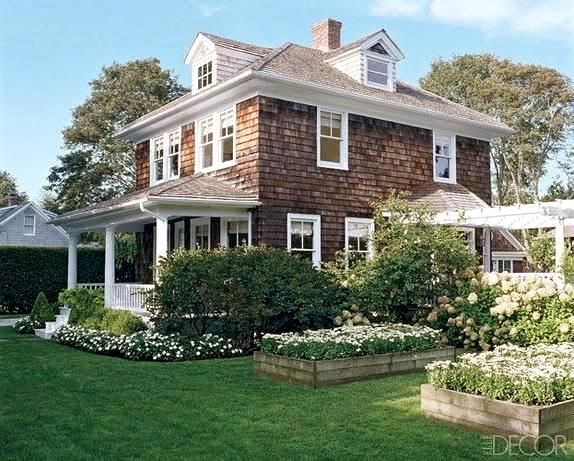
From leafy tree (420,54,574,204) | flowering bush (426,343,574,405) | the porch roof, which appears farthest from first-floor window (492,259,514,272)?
flowering bush (426,343,574,405)

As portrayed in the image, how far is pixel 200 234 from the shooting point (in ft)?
53.5

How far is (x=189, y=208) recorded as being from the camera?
43.7 feet

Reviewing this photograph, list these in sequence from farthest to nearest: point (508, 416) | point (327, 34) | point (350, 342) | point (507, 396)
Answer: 1. point (327, 34)
2. point (350, 342)
3. point (507, 396)
4. point (508, 416)

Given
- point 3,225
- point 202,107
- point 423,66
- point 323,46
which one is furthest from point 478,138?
point 3,225

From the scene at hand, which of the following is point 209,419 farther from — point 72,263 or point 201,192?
point 72,263

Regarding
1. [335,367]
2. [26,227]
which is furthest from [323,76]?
[26,227]

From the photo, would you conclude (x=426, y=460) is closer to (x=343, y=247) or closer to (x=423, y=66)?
(x=343, y=247)

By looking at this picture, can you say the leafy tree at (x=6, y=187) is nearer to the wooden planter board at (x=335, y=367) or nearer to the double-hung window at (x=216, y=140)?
the double-hung window at (x=216, y=140)

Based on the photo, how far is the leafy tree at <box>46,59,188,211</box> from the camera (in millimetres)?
32812

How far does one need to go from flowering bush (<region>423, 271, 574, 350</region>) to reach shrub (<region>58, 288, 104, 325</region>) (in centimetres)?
774

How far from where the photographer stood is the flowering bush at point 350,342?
8.05m

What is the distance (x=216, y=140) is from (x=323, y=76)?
3.10m

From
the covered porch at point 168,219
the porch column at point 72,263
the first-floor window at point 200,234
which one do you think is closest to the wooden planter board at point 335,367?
the covered porch at point 168,219

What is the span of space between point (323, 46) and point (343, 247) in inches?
292
